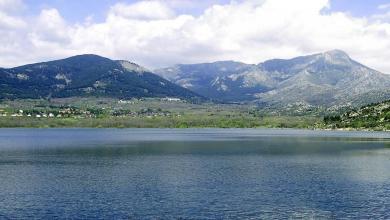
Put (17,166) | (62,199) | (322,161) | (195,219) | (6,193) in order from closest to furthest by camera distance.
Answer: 1. (195,219)
2. (62,199)
3. (6,193)
4. (17,166)
5. (322,161)

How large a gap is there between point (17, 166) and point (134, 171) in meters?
31.4

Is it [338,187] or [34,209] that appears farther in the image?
[338,187]

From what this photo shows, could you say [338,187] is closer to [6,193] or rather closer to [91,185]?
[91,185]

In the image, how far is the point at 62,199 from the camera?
70.5 metres

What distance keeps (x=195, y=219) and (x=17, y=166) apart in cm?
7324

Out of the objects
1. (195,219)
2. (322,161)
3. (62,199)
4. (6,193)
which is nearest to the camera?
(195,219)

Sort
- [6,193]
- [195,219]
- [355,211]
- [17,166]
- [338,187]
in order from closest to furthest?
[195,219], [355,211], [6,193], [338,187], [17,166]

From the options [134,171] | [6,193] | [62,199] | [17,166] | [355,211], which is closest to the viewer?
[355,211]

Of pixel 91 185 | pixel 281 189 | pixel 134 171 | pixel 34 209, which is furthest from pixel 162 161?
pixel 34 209

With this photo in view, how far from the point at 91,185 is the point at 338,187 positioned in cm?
4340

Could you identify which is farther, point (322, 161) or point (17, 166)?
point (322, 161)

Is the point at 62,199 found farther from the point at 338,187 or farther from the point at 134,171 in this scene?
the point at 338,187

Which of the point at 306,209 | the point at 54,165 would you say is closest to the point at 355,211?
the point at 306,209

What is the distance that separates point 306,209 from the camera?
208 ft
